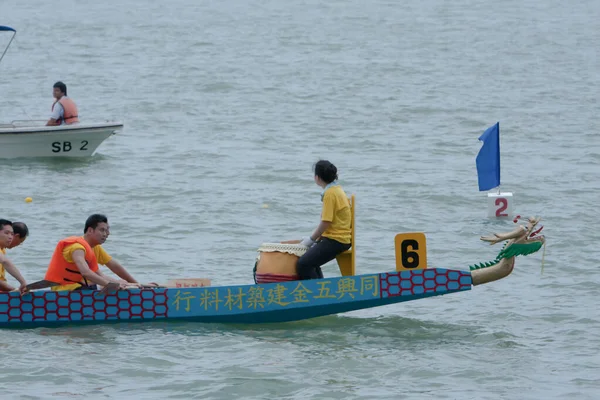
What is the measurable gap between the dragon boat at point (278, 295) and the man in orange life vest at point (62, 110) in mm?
10102

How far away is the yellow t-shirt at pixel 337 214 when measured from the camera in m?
12.3

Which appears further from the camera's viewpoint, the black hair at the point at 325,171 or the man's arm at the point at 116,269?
the man's arm at the point at 116,269

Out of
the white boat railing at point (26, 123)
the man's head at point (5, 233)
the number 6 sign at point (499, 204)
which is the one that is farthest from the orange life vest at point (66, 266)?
the white boat railing at point (26, 123)

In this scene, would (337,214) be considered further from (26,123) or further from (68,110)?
(26,123)

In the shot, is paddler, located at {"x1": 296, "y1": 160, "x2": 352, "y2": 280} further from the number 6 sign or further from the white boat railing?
the white boat railing

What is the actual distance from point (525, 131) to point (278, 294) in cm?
1580

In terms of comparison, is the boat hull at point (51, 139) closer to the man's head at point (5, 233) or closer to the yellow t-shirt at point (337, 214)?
the man's head at point (5, 233)

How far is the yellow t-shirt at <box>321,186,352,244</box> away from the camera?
12273mm

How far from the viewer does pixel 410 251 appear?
12.3 metres

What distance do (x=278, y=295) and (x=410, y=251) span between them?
1.38 m

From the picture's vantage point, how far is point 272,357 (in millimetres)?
12227

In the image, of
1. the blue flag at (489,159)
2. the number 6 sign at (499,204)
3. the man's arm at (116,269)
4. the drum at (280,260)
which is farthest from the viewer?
the number 6 sign at (499,204)

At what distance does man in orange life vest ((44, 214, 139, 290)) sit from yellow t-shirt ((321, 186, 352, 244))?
6.94ft

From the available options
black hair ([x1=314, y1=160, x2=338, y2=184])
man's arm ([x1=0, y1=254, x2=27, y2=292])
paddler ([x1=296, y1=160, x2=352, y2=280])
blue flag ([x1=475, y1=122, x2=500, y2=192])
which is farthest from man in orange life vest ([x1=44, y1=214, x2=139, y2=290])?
blue flag ([x1=475, y1=122, x2=500, y2=192])
